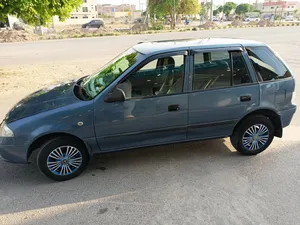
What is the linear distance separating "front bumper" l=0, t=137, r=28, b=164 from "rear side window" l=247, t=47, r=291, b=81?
128 inches

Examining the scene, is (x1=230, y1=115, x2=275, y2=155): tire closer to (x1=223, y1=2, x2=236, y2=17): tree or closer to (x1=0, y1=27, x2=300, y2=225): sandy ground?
(x1=0, y1=27, x2=300, y2=225): sandy ground

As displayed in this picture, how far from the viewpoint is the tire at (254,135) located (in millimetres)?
3740

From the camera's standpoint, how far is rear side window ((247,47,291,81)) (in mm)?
3627

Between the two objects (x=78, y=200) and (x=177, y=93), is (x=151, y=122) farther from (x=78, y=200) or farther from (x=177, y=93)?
(x=78, y=200)

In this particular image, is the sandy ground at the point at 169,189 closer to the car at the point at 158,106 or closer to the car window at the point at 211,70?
the car at the point at 158,106

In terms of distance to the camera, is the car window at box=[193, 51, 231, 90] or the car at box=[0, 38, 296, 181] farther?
the car window at box=[193, 51, 231, 90]

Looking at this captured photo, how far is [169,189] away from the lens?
3.17m

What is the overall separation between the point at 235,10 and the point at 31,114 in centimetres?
11281

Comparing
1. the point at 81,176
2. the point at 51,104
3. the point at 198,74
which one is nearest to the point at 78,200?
the point at 81,176

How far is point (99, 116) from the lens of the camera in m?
3.22

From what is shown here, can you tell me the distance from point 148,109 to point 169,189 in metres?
1.03

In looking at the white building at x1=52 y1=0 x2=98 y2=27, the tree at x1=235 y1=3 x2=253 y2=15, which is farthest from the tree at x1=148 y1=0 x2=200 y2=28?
the tree at x1=235 y1=3 x2=253 y2=15

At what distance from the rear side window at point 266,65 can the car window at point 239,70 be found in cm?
15

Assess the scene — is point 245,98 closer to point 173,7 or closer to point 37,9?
point 37,9
